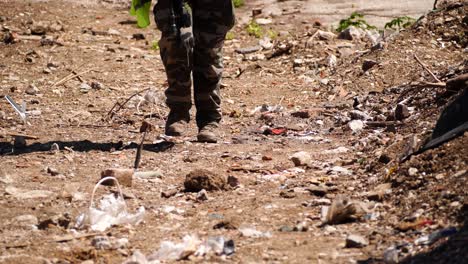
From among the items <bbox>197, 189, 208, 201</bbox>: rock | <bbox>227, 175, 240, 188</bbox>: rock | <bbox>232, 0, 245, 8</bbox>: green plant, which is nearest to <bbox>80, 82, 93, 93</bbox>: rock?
<bbox>227, 175, 240, 188</bbox>: rock

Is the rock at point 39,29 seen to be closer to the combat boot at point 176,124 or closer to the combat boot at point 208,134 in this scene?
the combat boot at point 176,124

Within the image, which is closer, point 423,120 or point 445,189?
point 445,189

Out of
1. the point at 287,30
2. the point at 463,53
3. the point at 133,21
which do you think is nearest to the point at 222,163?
the point at 463,53

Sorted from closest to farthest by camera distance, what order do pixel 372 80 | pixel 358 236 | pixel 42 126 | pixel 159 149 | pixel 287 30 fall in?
1. pixel 358 236
2. pixel 159 149
3. pixel 42 126
4. pixel 372 80
5. pixel 287 30

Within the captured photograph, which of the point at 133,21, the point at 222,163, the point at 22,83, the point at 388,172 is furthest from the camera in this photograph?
the point at 133,21

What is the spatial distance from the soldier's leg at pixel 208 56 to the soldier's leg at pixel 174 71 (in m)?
0.10

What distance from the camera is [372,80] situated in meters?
7.47

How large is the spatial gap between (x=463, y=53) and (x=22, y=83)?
3.60 meters

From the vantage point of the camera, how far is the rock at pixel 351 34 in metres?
9.32

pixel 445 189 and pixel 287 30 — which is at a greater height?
pixel 445 189

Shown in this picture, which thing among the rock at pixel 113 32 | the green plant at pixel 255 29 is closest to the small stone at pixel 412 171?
the green plant at pixel 255 29

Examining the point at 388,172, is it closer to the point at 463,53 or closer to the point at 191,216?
the point at 191,216

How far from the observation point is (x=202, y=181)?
4797mm

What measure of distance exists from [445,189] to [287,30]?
6.24 m
